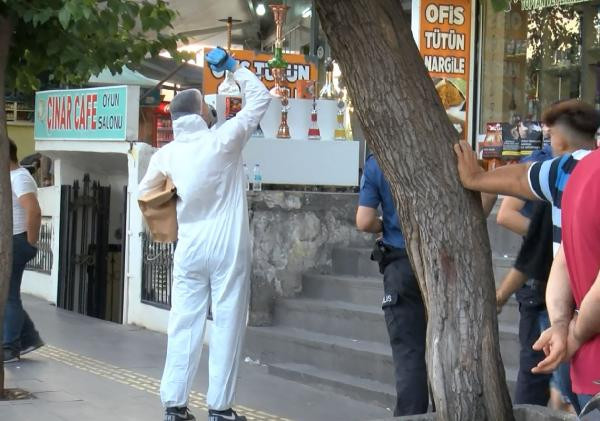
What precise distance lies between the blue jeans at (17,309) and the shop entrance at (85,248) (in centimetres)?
407

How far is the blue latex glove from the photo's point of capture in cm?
651

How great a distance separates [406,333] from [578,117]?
1695 mm

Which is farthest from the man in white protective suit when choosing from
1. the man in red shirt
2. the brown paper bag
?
the man in red shirt

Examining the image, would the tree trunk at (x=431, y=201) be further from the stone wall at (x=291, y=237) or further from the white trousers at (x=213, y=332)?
the stone wall at (x=291, y=237)

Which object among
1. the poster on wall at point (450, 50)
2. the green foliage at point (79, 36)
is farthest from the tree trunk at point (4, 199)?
the poster on wall at point (450, 50)

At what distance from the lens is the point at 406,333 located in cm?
584

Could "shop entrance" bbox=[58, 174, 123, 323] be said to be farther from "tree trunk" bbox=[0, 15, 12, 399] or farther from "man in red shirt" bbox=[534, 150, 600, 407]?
"man in red shirt" bbox=[534, 150, 600, 407]

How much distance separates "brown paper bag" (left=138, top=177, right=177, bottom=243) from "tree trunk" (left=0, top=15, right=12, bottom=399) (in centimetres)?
126

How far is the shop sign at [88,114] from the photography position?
38.2ft

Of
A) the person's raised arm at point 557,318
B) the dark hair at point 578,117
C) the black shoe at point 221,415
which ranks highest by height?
the dark hair at point 578,117

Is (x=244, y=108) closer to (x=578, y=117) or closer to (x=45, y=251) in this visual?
A: (x=578, y=117)

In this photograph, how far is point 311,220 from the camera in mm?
9406

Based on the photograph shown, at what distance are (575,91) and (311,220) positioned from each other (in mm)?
3122

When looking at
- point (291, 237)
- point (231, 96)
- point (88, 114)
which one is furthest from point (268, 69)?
point (291, 237)
